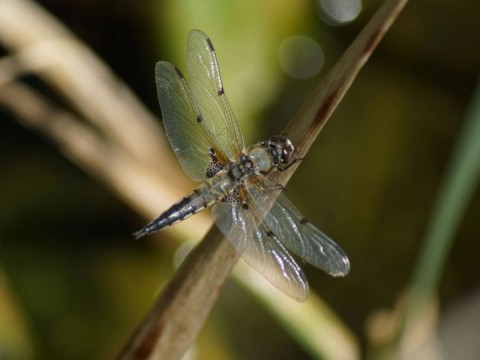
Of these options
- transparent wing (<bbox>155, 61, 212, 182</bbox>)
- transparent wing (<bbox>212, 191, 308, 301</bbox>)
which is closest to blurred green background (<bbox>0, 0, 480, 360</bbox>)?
transparent wing (<bbox>155, 61, 212, 182</bbox>)

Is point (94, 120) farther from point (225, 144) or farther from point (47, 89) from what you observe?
point (225, 144)

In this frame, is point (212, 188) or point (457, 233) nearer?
point (212, 188)

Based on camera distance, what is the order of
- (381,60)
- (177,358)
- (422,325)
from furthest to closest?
1. (381,60)
2. (422,325)
3. (177,358)

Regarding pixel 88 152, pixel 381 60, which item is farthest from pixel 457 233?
pixel 88 152

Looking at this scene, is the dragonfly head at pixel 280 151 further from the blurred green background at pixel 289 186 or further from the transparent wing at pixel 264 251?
the blurred green background at pixel 289 186

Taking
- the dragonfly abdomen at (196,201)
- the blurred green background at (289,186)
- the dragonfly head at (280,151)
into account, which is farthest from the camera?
the blurred green background at (289,186)

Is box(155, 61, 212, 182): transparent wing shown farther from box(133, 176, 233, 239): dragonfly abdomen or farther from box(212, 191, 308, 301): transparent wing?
box(212, 191, 308, 301): transparent wing

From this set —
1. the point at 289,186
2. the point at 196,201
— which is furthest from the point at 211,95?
the point at 289,186

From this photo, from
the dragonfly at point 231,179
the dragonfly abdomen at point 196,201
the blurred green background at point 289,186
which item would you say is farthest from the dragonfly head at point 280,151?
the blurred green background at point 289,186
